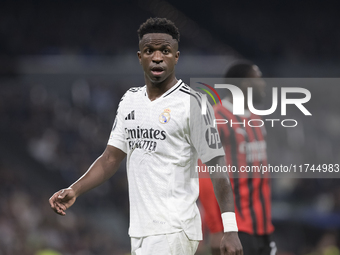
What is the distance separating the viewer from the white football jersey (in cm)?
255

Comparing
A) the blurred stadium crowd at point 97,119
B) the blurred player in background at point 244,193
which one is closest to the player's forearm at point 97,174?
the blurred player in background at point 244,193

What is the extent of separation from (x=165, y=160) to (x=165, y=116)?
0.79 ft

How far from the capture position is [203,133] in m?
2.58

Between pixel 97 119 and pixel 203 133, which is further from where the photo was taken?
pixel 97 119

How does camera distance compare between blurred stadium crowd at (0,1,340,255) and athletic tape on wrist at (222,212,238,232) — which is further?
blurred stadium crowd at (0,1,340,255)

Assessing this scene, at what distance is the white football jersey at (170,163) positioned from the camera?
2.55 meters

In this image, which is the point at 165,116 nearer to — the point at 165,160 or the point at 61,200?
the point at 165,160

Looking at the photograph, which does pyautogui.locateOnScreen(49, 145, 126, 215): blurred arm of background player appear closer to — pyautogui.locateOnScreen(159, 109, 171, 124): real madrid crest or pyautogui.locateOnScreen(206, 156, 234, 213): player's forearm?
pyautogui.locateOnScreen(159, 109, 171, 124): real madrid crest

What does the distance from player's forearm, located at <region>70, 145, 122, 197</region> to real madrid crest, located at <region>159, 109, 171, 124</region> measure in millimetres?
465

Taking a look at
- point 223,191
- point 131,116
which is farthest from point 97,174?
point 223,191

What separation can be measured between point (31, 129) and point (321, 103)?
6.94 meters

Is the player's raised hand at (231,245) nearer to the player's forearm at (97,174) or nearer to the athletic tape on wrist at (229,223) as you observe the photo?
the athletic tape on wrist at (229,223)

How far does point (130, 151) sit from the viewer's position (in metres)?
2.73

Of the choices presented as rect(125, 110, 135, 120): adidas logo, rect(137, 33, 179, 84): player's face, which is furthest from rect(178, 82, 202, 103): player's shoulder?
rect(125, 110, 135, 120): adidas logo
